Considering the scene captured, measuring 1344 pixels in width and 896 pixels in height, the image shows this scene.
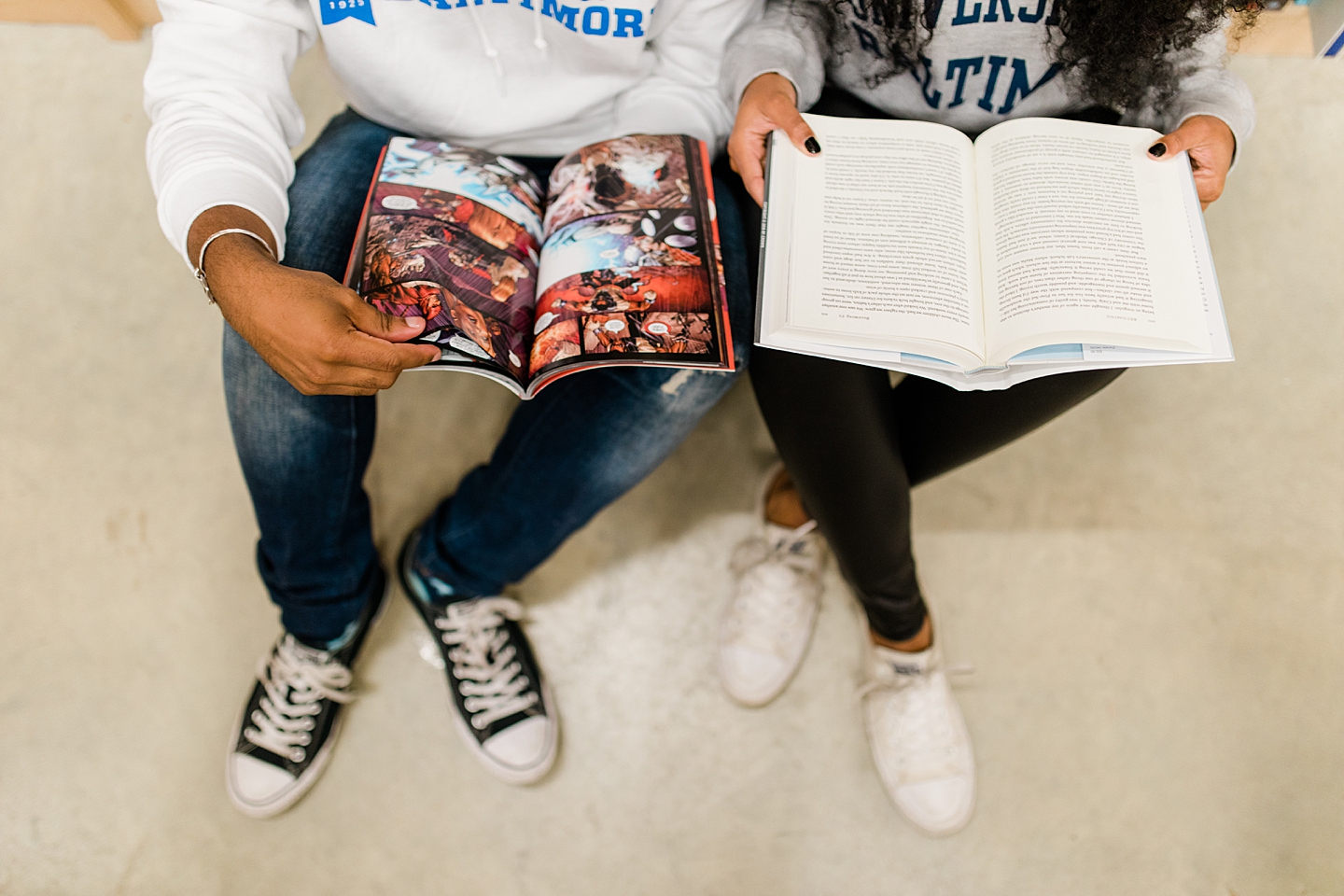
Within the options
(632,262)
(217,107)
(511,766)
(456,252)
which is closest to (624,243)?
(632,262)

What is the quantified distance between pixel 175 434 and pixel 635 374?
667 mm

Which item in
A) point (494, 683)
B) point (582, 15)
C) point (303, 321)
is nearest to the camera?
point (303, 321)

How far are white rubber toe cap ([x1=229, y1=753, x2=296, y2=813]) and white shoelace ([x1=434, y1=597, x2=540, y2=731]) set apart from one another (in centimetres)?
21

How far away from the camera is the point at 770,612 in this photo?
0.90m

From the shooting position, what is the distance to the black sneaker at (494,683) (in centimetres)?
84

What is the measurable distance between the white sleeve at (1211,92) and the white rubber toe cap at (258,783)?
1.08 metres

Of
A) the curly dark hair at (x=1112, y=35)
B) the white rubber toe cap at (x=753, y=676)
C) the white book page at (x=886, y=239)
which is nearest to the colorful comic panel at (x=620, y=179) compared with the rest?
the white book page at (x=886, y=239)

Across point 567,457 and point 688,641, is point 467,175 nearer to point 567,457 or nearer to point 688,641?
point 567,457

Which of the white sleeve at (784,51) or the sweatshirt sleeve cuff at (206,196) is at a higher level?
the white sleeve at (784,51)

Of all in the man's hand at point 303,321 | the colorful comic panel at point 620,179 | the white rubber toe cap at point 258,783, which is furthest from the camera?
the white rubber toe cap at point 258,783

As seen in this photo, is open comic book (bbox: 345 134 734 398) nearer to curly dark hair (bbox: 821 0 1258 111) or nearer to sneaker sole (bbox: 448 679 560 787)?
curly dark hair (bbox: 821 0 1258 111)

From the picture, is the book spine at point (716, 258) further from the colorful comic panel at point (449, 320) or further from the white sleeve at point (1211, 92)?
the white sleeve at point (1211, 92)

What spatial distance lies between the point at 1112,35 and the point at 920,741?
700mm

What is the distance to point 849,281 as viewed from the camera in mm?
591
